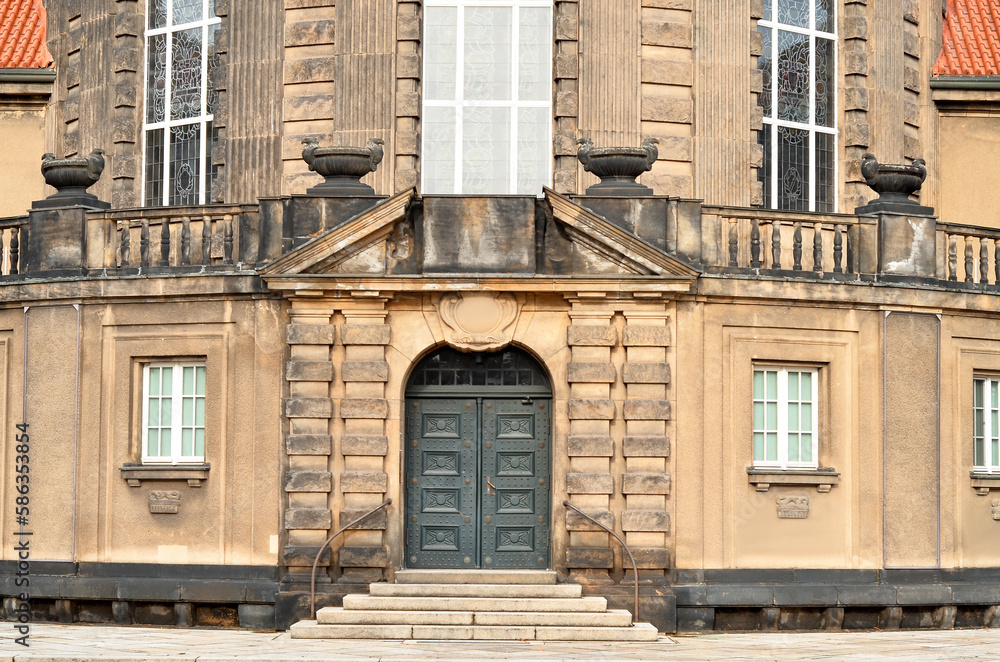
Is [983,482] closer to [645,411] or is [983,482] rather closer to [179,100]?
[645,411]

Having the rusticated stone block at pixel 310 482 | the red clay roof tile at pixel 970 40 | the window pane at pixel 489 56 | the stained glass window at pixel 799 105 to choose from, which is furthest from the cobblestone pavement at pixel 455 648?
the red clay roof tile at pixel 970 40

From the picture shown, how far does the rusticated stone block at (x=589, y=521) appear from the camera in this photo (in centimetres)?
1986

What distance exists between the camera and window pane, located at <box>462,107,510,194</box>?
73.9ft

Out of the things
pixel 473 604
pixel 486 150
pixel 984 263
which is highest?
pixel 486 150

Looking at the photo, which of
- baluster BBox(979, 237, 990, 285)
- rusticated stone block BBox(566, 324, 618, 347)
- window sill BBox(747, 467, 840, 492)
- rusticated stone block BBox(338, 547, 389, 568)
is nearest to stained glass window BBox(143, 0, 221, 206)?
rusticated stone block BBox(338, 547, 389, 568)

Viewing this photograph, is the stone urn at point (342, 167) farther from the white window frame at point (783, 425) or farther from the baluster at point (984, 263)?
the baluster at point (984, 263)

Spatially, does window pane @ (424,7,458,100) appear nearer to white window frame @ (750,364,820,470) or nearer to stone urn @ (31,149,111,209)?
stone urn @ (31,149,111,209)

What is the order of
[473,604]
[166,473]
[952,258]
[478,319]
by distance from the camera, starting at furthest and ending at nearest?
1. [952,258]
2. [166,473]
3. [478,319]
4. [473,604]

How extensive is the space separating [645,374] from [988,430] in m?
5.44

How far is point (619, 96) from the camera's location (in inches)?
869

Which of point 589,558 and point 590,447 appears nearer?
point 589,558

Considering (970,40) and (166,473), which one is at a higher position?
(970,40)

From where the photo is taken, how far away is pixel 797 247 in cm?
2094

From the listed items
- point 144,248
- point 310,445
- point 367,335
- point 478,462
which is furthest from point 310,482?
point 144,248
